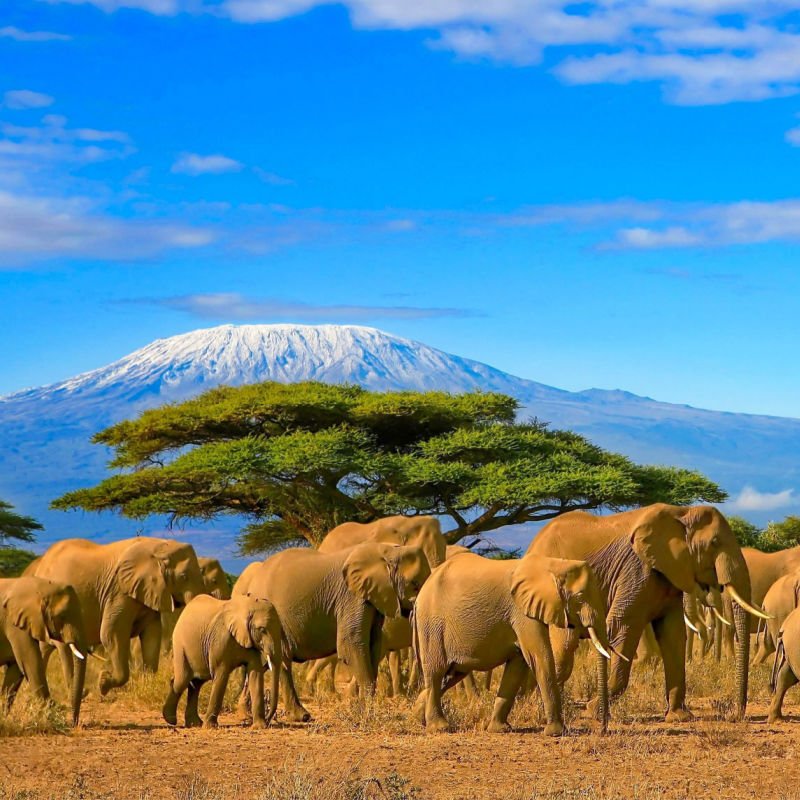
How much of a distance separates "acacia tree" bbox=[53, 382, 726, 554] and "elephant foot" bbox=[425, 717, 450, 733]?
65.6 feet

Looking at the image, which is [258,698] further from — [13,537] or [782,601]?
[13,537]

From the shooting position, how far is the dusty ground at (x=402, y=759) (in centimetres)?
1139

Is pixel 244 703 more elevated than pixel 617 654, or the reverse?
pixel 617 654

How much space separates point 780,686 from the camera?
15336 millimetres

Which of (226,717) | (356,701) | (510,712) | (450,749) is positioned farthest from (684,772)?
(226,717)

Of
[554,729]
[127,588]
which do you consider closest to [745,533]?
[127,588]

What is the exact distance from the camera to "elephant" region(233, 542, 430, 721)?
15.8 metres

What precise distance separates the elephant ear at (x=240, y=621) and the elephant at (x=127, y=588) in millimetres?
3215

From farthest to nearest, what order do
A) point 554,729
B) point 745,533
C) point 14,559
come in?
point 14,559
point 745,533
point 554,729

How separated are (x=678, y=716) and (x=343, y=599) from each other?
3.60 m

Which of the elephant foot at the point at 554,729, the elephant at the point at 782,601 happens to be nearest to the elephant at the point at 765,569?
the elephant at the point at 782,601

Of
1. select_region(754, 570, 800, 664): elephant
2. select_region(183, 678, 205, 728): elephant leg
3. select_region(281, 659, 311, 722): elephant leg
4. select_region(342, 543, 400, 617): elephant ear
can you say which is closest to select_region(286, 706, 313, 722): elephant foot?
select_region(281, 659, 311, 722): elephant leg

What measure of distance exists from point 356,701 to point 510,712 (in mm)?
1522

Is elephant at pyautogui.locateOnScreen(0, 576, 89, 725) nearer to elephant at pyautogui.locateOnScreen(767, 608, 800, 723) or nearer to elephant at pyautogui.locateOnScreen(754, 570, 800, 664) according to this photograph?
elephant at pyautogui.locateOnScreen(767, 608, 800, 723)
